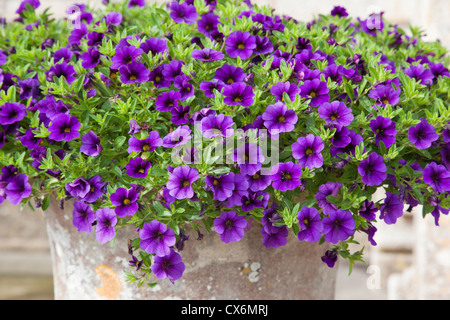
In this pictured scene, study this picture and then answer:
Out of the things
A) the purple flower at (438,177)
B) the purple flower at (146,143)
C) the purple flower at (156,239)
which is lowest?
the purple flower at (156,239)

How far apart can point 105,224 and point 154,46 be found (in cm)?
48

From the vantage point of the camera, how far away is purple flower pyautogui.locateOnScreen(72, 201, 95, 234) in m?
1.25

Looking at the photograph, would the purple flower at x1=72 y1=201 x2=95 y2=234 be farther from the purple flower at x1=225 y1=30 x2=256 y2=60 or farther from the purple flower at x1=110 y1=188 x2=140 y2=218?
the purple flower at x1=225 y1=30 x2=256 y2=60

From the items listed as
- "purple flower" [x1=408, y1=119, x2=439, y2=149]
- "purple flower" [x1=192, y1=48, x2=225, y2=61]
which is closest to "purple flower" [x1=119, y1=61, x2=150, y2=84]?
"purple flower" [x1=192, y1=48, x2=225, y2=61]

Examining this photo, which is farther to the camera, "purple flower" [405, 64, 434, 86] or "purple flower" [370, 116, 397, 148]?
"purple flower" [405, 64, 434, 86]

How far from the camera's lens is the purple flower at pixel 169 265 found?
1.17 meters

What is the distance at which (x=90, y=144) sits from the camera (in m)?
1.26

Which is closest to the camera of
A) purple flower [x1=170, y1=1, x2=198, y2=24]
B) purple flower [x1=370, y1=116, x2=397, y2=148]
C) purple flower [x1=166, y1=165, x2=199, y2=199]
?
purple flower [x1=166, y1=165, x2=199, y2=199]

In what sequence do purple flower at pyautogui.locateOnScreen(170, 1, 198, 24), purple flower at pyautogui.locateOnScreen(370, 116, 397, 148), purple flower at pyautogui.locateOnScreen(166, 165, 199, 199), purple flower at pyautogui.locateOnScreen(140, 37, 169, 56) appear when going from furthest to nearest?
1. purple flower at pyautogui.locateOnScreen(170, 1, 198, 24)
2. purple flower at pyautogui.locateOnScreen(140, 37, 169, 56)
3. purple flower at pyautogui.locateOnScreen(370, 116, 397, 148)
4. purple flower at pyautogui.locateOnScreen(166, 165, 199, 199)

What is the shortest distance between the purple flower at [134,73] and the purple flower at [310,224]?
0.50m

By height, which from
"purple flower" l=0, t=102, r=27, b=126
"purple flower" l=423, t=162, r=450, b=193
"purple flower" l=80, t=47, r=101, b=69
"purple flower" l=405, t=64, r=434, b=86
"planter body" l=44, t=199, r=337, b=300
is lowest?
"planter body" l=44, t=199, r=337, b=300

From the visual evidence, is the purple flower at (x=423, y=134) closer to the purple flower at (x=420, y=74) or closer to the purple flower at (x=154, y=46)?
the purple flower at (x=420, y=74)

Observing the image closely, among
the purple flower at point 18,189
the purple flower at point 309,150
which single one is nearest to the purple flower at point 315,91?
the purple flower at point 309,150

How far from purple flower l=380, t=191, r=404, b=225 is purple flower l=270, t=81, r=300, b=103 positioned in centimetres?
35
